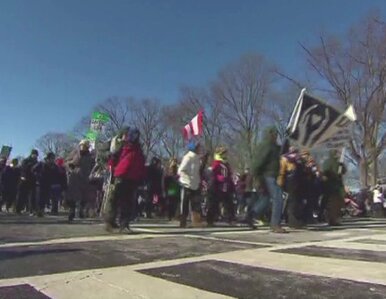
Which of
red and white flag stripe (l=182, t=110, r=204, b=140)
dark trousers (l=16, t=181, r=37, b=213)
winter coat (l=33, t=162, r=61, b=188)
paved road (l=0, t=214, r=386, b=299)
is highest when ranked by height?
red and white flag stripe (l=182, t=110, r=204, b=140)

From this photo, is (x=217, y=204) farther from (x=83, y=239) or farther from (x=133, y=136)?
(x=83, y=239)

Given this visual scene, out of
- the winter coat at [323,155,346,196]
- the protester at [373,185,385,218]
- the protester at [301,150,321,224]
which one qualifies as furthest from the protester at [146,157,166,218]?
the protester at [373,185,385,218]

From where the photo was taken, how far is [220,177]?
11.6m

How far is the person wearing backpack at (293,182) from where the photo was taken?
1033 cm

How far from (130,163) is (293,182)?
3.81 metres

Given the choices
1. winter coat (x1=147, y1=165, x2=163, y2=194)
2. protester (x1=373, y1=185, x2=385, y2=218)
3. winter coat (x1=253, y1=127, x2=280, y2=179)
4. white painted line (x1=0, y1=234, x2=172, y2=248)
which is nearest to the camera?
white painted line (x1=0, y1=234, x2=172, y2=248)


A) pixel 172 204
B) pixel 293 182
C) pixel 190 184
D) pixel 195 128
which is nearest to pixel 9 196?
pixel 172 204

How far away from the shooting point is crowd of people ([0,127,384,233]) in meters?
8.52

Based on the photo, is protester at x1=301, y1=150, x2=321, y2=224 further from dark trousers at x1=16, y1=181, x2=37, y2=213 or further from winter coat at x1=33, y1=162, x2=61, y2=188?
dark trousers at x1=16, y1=181, x2=37, y2=213

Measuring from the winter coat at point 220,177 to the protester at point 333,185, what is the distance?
6.78 feet

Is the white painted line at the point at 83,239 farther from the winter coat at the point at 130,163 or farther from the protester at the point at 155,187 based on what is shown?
the protester at the point at 155,187

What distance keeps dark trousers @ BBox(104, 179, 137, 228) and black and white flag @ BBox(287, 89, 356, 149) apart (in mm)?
3939

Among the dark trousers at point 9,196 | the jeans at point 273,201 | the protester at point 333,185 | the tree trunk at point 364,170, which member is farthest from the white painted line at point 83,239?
the tree trunk at point 364,170

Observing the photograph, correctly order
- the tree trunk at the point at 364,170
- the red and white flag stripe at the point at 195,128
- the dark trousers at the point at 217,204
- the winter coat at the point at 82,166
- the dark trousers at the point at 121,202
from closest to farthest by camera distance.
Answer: the dark trousers at the point at 121,202, the dark trousers at the point at 217,204, the winter coat at the point at 82,166, the red and white flag stripe at the point at 195,128, the tree trunk at the point at 364,170
